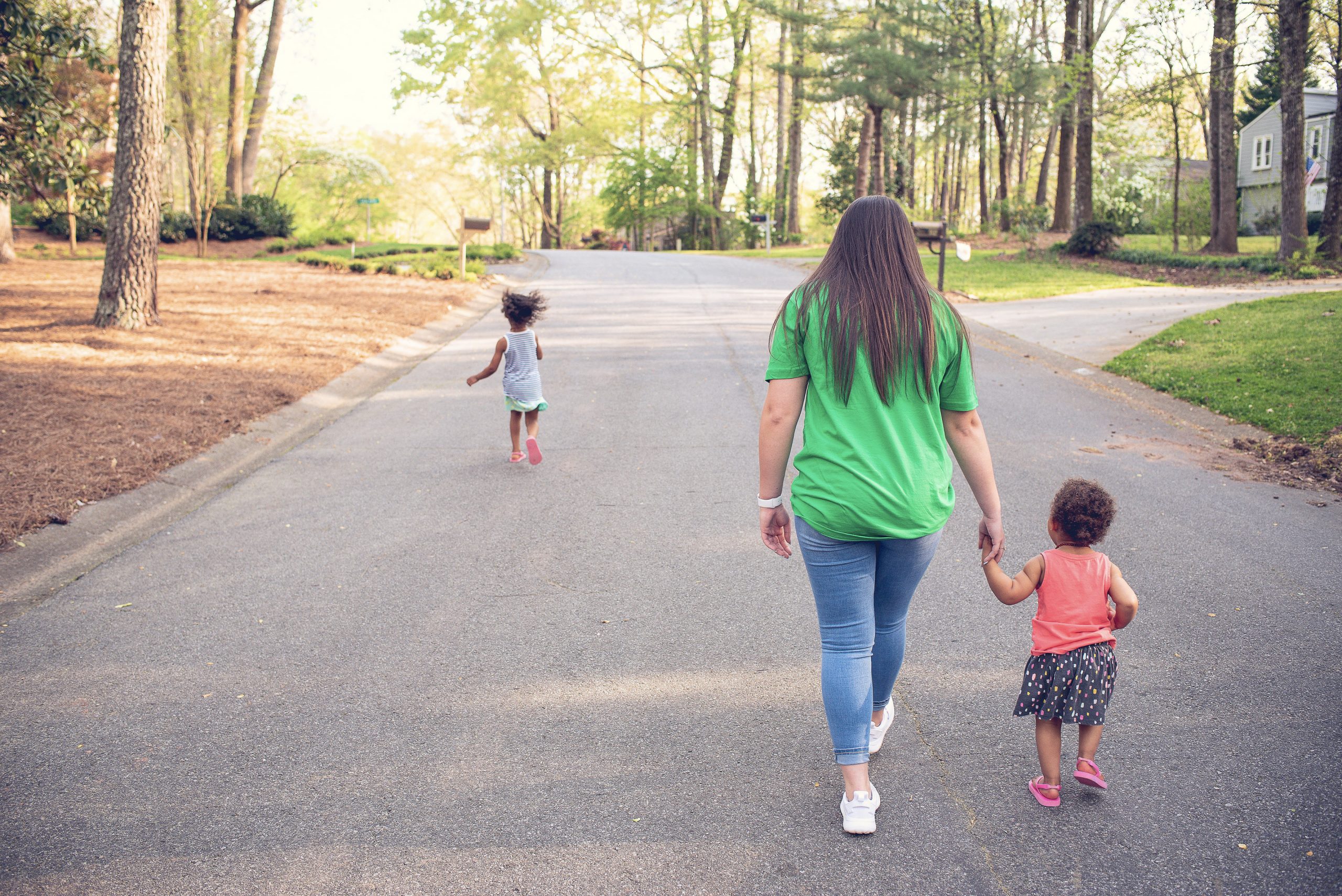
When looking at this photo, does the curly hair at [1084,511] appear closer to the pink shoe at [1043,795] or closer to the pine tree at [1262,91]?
the pink shoe at [1043,795]

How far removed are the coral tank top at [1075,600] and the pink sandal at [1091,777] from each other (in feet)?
1.33

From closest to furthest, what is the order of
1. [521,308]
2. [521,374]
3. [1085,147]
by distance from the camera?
[521,308] → [521,374] → [1085,147]

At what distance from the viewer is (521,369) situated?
25.3ft

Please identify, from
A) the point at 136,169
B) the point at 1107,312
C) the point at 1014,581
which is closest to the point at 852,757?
the point at 1014,581

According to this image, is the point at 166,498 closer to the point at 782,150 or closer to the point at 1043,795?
the point at 1043,795

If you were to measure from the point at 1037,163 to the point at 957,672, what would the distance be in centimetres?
7422

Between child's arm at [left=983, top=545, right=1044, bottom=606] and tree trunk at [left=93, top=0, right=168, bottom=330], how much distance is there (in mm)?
11881

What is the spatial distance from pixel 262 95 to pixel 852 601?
3381 cm

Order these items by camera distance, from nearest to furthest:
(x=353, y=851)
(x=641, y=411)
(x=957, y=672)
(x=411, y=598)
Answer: (x=353, y=851) < (x=957, y=672) < (x=411, y=598) < (x=641, y=411)

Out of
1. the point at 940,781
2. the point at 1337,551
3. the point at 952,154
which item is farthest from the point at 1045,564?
the point at 952,154

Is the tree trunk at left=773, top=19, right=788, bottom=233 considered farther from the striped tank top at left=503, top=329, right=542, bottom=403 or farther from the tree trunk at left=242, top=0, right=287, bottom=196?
the striped tank top at left=503, top=329, right=542, bottom=403

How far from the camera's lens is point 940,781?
3.24 metres

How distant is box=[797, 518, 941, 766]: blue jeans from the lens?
9.53 ft

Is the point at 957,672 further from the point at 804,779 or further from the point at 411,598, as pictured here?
the point at 411,598
